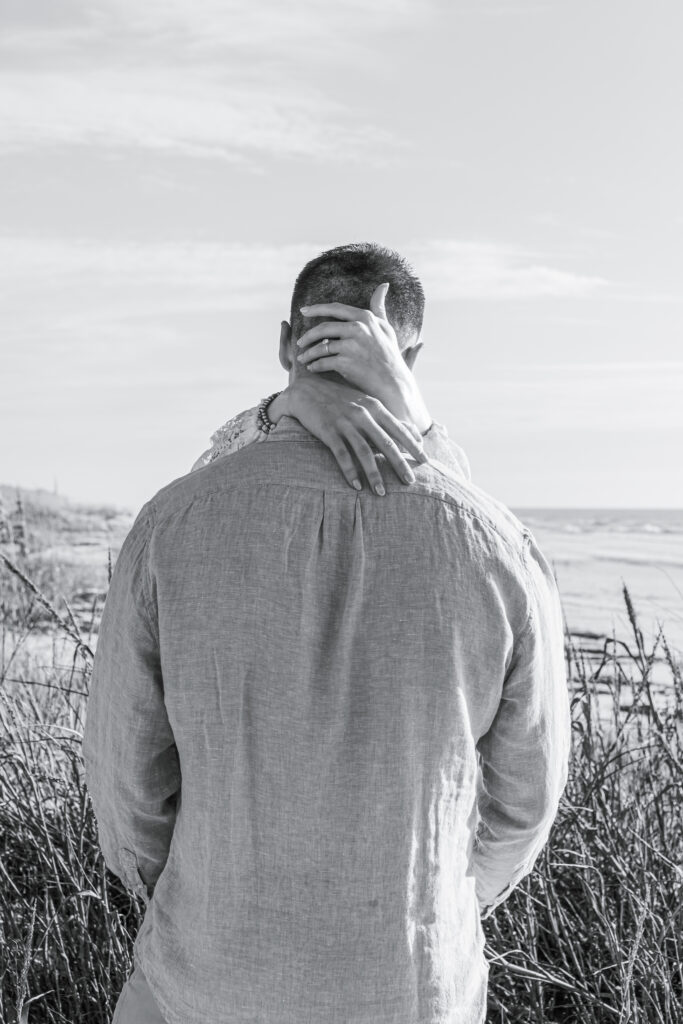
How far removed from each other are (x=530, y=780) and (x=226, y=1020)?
23.1 inches

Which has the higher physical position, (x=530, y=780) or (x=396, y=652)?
(x=396, y=652)

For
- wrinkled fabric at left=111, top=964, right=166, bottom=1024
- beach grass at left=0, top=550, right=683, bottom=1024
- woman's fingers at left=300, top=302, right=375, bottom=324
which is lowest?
beach grass at left=0, top=550, right=683, bottom=1024

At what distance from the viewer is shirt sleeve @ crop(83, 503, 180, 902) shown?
151 centimetres

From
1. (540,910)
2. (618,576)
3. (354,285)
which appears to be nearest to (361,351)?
(354,285)

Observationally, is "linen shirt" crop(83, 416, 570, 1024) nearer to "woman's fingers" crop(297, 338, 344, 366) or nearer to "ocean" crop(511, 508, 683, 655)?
"woman's fingers" crop(297, 338, 344, 366)

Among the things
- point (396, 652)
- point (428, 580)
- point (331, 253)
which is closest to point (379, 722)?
point (396, 652)

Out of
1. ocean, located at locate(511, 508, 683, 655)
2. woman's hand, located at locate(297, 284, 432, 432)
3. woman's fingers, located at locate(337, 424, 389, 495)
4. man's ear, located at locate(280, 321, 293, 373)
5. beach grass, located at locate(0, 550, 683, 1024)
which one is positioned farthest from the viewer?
ocean, located at locate(511, 508, 683, 655)

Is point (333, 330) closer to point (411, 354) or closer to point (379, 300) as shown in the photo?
point (379, 300)

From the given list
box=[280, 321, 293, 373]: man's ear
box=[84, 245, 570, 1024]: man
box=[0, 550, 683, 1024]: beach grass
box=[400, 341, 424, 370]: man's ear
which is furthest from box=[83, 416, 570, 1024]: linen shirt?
box=[0, 550, 683, 1024]: beach grass

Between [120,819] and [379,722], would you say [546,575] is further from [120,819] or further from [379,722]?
[120,819]

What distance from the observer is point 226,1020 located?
1483 mm

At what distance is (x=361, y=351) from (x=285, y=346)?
22cm

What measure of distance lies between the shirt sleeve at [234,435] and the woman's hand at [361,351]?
5.9 inches

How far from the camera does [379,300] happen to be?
1.61 metres
